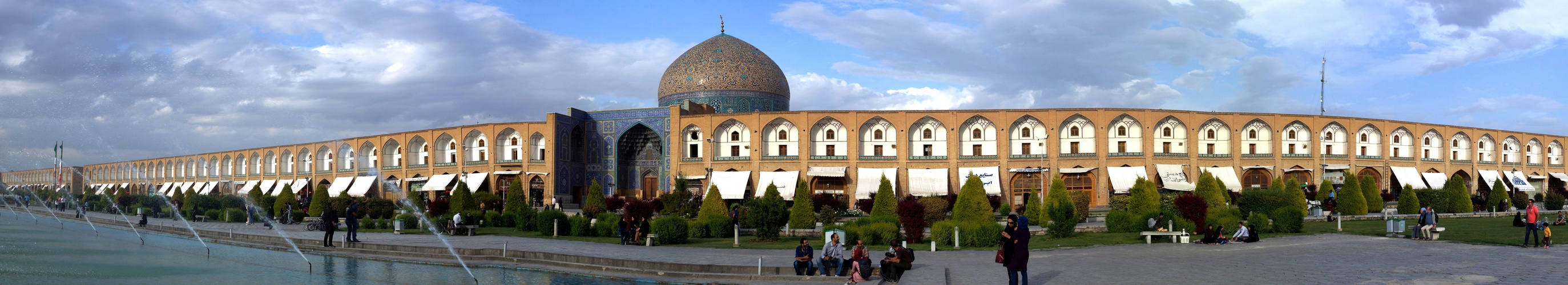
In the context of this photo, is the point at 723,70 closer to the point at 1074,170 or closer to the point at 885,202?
the point at 1074,170

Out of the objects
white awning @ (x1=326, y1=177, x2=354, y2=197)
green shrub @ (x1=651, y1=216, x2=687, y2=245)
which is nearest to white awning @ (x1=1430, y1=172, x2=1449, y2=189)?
green shrub @ (x1=651, y1=216, x2=687, y2=245)

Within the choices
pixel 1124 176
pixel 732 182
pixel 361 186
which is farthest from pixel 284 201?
pixel 1124 176

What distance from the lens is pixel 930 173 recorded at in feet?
114

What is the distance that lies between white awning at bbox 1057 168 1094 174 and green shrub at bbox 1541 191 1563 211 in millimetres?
14026

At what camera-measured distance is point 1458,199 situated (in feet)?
87.6

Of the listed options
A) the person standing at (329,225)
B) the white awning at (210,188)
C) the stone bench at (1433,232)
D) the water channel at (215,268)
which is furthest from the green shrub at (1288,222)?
the white awning at (210,188)

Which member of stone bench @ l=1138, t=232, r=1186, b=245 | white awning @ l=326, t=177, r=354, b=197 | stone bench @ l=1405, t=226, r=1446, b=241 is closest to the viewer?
stone bench @ l=1405, t=226, r=1446, b=241

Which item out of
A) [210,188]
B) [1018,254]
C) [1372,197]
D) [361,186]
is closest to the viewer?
[1018,254]

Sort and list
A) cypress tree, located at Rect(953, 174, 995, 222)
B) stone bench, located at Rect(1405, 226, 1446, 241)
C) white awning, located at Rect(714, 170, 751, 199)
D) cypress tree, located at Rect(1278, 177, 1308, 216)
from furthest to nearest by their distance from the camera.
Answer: white awning, located at Rect(714, 170, 751, 199)
cypress tree, located at Rect(1278, 177, 1308, 216)
cypress tree, located at Rect(953, 174, 995, 222)
stone bench, located at Rect(1405, 226, 1446, 241)

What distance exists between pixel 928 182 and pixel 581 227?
1727 cm

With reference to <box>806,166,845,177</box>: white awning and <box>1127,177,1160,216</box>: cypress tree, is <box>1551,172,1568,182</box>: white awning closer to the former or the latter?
<box>1127,177,1160,216</box>: cypress tree

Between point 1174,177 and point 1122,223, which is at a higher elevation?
point 1174,177

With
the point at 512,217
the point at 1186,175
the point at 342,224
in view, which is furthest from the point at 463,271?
the point at 1186,175

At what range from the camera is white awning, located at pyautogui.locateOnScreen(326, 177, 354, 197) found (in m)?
42.8
